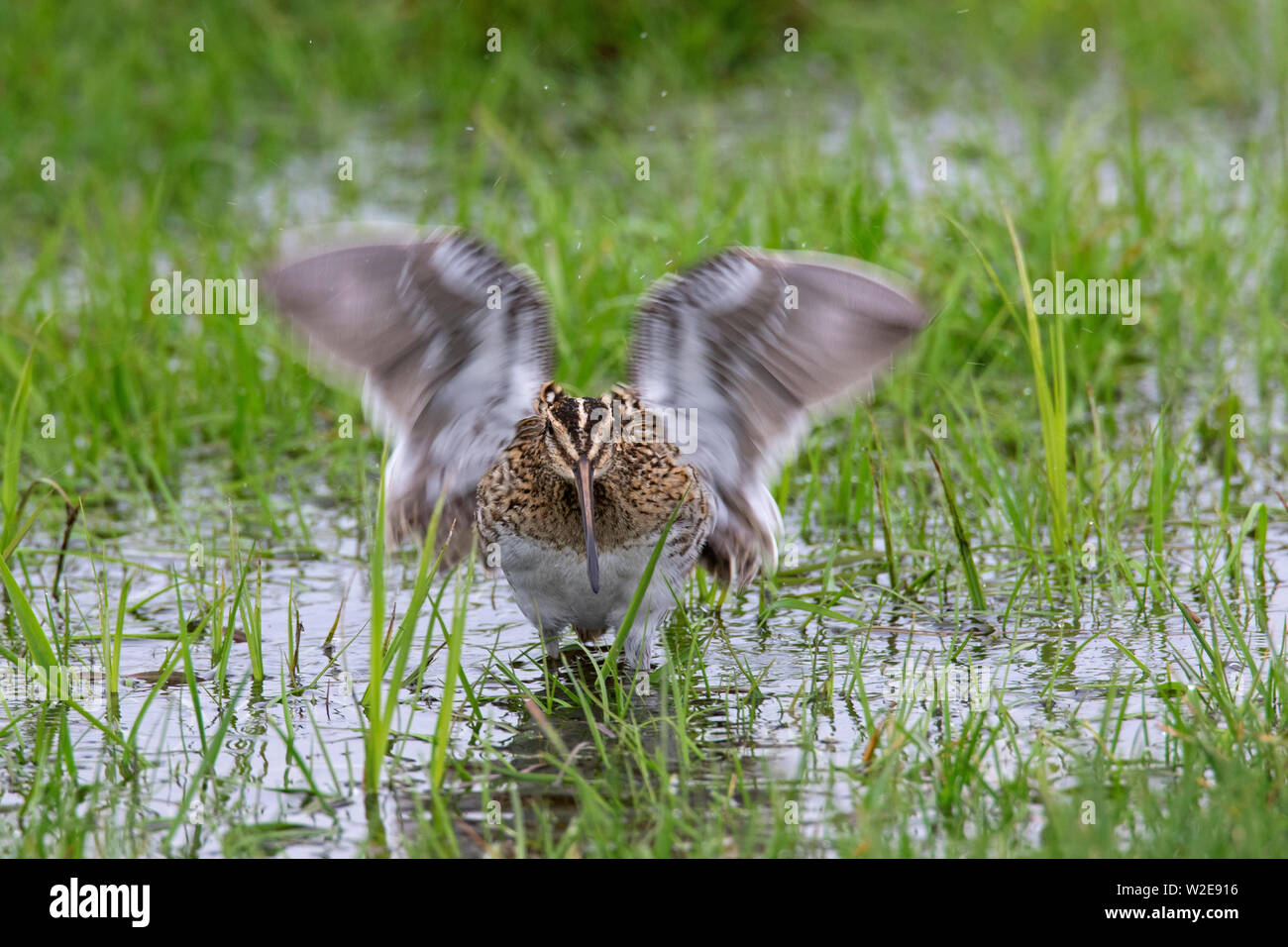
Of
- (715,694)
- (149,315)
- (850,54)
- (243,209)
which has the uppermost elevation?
(850,54)

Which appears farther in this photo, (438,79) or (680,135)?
(438,79)

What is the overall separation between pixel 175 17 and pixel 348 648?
7.33 metres

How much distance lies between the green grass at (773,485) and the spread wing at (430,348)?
13.6 inches

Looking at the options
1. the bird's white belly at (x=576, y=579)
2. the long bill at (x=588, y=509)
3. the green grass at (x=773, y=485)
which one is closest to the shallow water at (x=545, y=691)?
the green grass at (x=773, y=485)

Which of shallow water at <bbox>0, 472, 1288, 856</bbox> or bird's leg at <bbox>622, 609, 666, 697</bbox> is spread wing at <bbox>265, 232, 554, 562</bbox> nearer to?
shallow water at <bbox>0, 472, 1288, 856</bbox>

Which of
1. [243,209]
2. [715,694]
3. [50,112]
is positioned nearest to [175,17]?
[50,112]

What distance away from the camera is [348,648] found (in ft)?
16.4

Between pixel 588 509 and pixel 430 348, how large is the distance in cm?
87

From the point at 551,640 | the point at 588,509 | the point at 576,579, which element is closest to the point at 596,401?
the point at 588,509

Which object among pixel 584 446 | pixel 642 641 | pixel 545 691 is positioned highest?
pixel 584 446

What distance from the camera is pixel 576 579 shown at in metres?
4.72

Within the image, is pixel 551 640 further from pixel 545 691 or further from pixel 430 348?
pixel 430 348

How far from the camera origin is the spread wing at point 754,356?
4.73 metres

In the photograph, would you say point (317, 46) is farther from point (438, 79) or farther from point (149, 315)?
point (149, 315)
